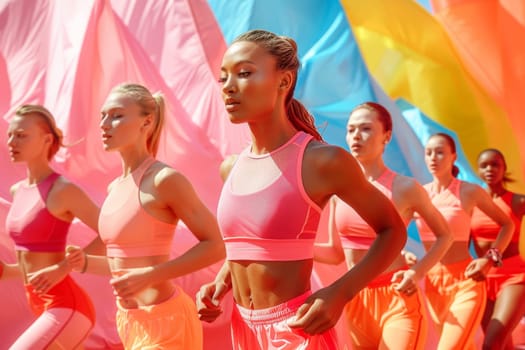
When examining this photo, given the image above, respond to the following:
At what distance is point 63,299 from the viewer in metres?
4.39

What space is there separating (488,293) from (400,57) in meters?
4.03

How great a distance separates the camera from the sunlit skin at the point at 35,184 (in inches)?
181

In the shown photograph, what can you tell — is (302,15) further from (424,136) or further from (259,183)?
(259,183)

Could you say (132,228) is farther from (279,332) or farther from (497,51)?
(497,51)

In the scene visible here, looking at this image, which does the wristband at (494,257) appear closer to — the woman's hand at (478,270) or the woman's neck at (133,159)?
the woman's hand at (478,270)

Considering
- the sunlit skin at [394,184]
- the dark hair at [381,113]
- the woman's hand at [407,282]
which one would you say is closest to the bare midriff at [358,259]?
the sunlit skin at [394,184]

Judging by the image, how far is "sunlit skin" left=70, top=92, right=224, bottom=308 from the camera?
135 inches

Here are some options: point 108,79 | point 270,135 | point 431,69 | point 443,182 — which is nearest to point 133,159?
point 270,135

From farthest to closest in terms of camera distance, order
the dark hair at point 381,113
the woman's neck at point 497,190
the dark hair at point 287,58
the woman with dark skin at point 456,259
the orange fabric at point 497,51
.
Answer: the orange fabric at point 497,51 → the woman's neck at point 497,190 → the woman with dark skin at point 456,259 → the dark hair at point 381,113 → the dark hair at point 287,58

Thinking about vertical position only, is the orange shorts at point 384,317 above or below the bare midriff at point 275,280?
below

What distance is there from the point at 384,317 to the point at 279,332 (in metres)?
1.96

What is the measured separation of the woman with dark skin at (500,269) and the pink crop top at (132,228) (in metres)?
3.51

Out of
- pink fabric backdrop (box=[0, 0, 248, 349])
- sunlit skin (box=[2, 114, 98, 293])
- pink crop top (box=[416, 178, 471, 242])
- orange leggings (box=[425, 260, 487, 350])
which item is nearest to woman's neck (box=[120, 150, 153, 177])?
sunlit skin (box=[2, 114, 98, 293])

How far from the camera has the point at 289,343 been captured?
254cm
